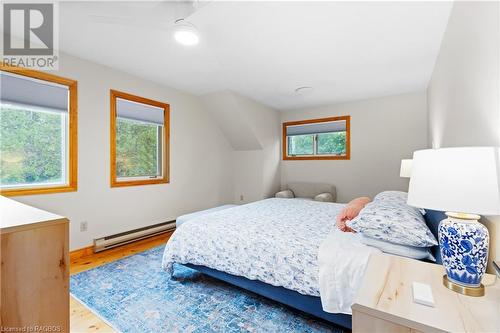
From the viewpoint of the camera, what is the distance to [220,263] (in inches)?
76.3

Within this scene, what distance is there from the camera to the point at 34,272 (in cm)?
→ 77

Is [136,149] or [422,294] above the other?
[136,149]

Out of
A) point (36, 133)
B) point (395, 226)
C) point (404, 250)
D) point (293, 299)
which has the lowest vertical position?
point (293, 299)

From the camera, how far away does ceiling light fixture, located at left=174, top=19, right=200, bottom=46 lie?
2101 millimetres

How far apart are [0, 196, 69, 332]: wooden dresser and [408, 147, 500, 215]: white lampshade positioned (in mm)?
1348

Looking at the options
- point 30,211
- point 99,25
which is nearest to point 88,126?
point 99,25

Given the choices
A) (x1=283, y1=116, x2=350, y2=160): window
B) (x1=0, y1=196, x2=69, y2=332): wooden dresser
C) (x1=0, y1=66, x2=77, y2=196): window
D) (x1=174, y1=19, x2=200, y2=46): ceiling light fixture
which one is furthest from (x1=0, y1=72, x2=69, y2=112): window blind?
(x1=283, y1=116, x2=350, y2=160): window

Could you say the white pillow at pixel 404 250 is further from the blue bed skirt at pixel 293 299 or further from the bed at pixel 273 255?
the blue bed skirt at pixel 293 299

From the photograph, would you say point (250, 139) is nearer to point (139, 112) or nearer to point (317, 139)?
point (317, 139)

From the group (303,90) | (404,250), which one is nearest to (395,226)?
(404,250)

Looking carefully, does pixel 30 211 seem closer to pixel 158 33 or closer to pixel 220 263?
pixel 220 263

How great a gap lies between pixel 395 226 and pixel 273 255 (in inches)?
32.8

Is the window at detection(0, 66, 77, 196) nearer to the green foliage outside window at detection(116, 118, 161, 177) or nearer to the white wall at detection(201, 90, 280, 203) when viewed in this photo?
the green foliage outside window at detection(116, 118, 161, 177)

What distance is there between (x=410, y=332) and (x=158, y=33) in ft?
9.11
